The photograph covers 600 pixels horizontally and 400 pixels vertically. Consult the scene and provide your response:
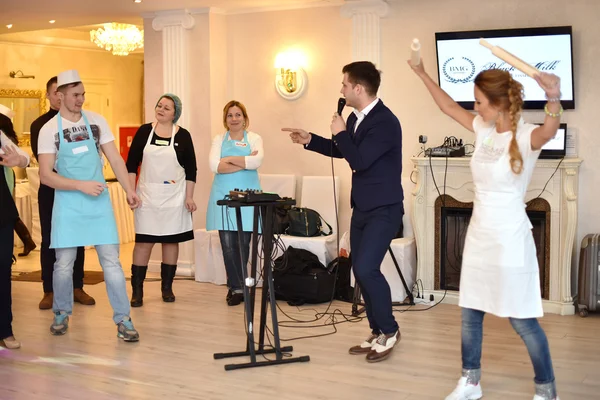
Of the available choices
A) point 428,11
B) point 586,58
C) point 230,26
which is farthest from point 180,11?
point 586,58

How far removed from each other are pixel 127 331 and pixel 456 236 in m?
2.69

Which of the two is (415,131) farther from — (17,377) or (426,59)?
(17,377)

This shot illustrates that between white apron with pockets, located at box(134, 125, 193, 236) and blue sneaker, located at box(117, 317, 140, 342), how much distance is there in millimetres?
1133

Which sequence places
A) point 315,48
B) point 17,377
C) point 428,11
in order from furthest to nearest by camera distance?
point 315,48, point 428,11, point 17,377

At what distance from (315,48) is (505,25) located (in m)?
1.68

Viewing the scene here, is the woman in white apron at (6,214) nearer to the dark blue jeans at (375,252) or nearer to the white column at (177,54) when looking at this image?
the dark blue jeans at (375,252)

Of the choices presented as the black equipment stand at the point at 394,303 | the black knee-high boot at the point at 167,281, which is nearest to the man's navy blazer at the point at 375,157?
Result: the black equipment stand at the point at 394,303

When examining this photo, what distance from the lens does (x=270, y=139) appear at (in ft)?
24.1

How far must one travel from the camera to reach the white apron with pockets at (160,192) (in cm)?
593

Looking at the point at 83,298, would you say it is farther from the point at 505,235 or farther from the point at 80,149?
the point at 505,235

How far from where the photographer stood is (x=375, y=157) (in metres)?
4.26

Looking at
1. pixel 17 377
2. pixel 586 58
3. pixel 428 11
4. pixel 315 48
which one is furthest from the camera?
pixel 315 48

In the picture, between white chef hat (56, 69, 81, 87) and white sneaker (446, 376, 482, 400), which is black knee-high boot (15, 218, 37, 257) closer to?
white chef hat (56, 69, 81, 87)

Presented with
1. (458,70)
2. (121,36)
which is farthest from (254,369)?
(121,36)
